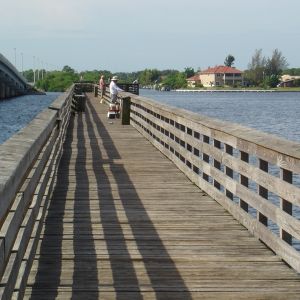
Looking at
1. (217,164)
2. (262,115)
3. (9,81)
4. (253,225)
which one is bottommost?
(262,115)

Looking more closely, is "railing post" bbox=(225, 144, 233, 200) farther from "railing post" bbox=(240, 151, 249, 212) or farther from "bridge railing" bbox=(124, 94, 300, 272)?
"railing post" bbox=(240, 151, 249, 212)

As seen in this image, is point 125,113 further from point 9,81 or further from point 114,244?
point 9,81

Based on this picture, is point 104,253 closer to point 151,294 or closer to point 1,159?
point 151,294

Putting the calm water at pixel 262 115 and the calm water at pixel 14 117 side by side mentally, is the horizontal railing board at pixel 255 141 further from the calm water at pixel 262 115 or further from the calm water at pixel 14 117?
the calm water at pixel 262 115

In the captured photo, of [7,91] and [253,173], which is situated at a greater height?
[253,173]

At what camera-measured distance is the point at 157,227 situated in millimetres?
7176

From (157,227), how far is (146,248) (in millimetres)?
905

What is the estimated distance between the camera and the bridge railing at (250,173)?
568cm

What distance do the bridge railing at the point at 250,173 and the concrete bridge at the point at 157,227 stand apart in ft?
0.05

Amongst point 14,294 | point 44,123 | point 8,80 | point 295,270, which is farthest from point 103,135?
point 8,80

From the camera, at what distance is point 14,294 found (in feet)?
13.7

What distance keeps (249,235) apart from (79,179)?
4.26m

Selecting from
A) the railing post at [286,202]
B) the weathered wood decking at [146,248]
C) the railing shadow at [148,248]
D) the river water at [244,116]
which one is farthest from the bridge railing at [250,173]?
the river water at [244,116]

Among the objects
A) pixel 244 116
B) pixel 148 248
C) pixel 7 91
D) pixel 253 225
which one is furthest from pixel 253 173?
pixel 7 91
